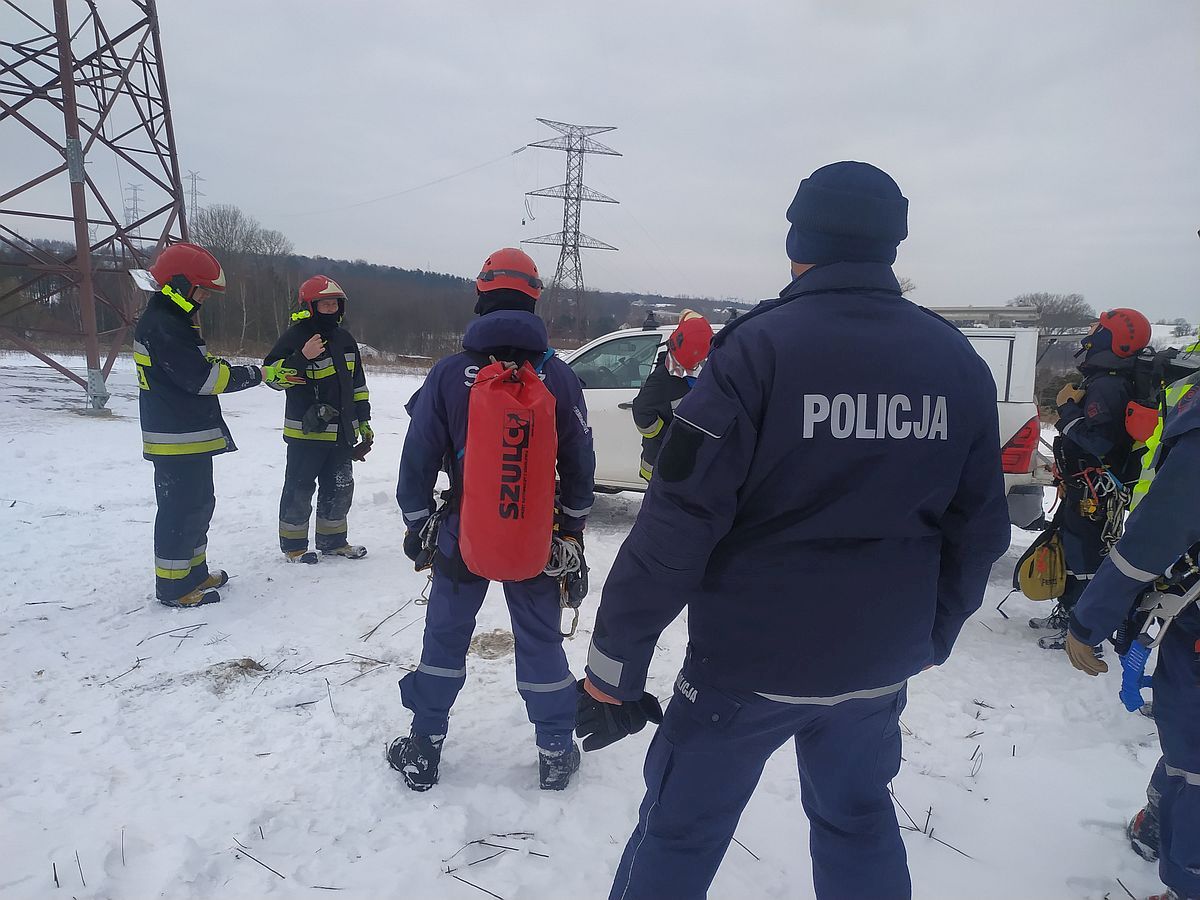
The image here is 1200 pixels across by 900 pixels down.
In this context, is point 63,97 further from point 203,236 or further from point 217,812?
point 203,236

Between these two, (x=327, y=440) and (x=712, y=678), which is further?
(x=327, y=440)

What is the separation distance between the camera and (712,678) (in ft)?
5.20

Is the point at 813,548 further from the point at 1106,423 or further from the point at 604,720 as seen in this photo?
the point at 1106,423

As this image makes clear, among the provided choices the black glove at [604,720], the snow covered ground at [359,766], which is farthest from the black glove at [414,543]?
the black glove at [604,720]

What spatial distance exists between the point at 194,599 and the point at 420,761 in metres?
2.50

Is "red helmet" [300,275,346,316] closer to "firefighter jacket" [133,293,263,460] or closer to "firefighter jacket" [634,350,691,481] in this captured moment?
Result: "firefighter jacket" [133,293,263,460]

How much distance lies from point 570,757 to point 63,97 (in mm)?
13396

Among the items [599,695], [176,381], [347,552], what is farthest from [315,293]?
[599,695]

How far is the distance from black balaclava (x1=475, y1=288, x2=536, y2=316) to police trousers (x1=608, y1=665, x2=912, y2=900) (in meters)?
1.68

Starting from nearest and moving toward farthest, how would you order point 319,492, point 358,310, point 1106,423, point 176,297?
point 1106,423 < point 176,297 < point 319,492 < point 358,310

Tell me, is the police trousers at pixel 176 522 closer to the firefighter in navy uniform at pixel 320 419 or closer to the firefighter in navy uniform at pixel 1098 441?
the firefighter in navy uniform at pixel 320 419

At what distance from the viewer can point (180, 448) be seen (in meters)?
4.14

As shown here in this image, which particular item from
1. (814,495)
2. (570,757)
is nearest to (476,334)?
(814,495)

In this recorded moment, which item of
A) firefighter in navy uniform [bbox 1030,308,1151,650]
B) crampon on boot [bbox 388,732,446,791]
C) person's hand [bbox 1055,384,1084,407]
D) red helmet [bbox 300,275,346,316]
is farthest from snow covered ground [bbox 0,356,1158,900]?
red helmet [bbox 300,275,346,316]
